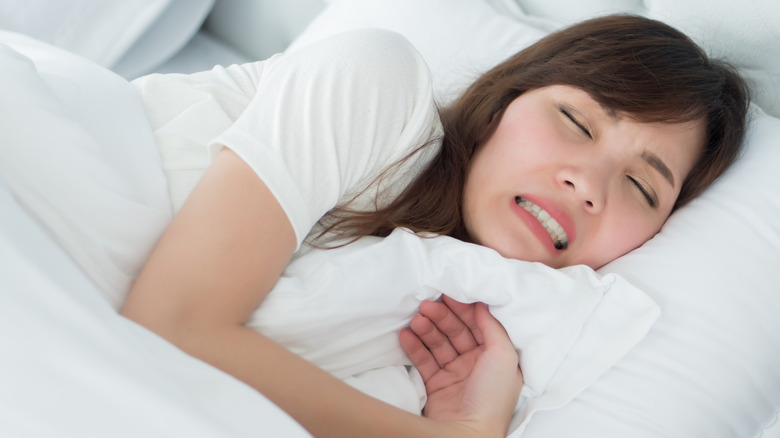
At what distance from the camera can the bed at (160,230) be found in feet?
1.45

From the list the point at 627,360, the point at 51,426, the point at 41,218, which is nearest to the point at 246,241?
the point at 41,218

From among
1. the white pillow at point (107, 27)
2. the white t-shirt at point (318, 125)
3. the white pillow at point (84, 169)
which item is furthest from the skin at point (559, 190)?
the white pillow at point (107, 27)

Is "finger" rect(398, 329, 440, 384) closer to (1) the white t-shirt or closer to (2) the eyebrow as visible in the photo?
(1) the white t-shirt

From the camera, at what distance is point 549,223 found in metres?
0.88

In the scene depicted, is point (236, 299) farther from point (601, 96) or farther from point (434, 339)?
point (601, 96)

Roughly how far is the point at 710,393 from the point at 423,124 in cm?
47

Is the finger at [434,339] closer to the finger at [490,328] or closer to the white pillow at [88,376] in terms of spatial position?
the finger at [490,328]

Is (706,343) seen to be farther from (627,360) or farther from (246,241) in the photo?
(246,241)

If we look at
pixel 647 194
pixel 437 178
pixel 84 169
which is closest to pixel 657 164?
pixel 647 194

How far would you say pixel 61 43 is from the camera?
53.3 inches

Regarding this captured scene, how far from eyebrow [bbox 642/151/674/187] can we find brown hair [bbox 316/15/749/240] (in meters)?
0.05

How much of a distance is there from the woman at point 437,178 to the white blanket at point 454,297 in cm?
4

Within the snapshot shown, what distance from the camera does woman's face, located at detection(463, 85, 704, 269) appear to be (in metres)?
0.86

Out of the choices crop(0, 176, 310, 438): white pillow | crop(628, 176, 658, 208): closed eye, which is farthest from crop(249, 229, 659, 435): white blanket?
crop(0, 176, 310, 438): white pillow
